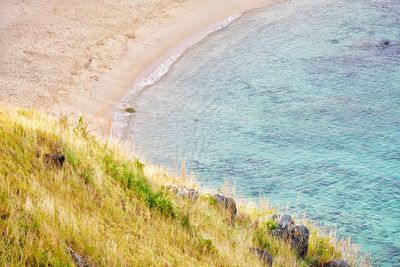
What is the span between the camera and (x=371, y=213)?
643 inches

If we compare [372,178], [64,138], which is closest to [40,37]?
[372,178]

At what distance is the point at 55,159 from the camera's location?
378 inches

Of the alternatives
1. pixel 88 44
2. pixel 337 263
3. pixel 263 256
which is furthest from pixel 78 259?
pixel 88 44

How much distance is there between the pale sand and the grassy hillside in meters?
8.97

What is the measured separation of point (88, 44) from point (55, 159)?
1640 centimetres

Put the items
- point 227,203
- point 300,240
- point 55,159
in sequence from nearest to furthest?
point 55,159 → point 300,240 → point 227,203

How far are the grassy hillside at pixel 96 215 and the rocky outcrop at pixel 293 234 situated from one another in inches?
8.1

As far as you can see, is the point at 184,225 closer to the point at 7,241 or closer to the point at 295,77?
the point at 7,241

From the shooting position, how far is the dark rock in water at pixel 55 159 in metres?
9.48

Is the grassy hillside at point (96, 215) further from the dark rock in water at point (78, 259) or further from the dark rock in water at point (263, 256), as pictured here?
the dark rock in water at point (263, 256)

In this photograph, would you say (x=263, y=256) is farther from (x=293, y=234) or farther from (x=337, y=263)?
(x=337, y=263)

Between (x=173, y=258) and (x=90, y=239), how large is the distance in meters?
1.20

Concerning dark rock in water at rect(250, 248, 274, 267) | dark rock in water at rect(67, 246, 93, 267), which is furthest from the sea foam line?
dark rock in water at rect(67, 246, 93, 267)

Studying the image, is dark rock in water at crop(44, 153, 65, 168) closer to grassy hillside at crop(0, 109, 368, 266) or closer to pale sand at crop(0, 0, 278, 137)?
grassy hillside at crop(0, 109, 368, 266)
